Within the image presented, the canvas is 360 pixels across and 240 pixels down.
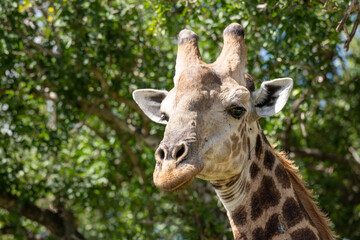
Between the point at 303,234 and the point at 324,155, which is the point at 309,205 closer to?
the point at 303,234

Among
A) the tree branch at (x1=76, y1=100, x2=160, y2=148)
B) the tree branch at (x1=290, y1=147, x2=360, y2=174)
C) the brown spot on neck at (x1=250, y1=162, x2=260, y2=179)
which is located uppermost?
the brown spot on neck at (x1=250, y1=162, x2=260, y2=179)

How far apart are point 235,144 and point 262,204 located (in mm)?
489

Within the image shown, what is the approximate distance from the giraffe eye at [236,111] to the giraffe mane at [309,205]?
2.19ft

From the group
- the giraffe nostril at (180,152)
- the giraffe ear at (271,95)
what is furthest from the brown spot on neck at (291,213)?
the giraffe nostril at (180,152)

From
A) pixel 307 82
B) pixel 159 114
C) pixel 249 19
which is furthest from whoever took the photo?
pixel 307 82

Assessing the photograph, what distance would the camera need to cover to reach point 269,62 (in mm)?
6430

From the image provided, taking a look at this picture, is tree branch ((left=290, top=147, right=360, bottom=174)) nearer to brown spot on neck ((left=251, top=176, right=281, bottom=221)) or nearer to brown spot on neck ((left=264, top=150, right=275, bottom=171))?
brown spot on neck ((left=264, top=150, right=275, bottom=171))

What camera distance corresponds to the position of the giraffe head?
3.40 meters

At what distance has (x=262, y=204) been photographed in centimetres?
394

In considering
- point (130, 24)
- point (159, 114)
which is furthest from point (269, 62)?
point (159, 114)

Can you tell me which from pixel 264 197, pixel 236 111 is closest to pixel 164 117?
pixel 236 111

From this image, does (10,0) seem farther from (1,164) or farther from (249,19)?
(249,19)

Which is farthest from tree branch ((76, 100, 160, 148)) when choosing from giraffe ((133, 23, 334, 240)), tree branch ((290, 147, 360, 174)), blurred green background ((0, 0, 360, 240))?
giraffe ((133, 23, 334, 240))

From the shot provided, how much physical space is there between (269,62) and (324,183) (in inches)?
135
